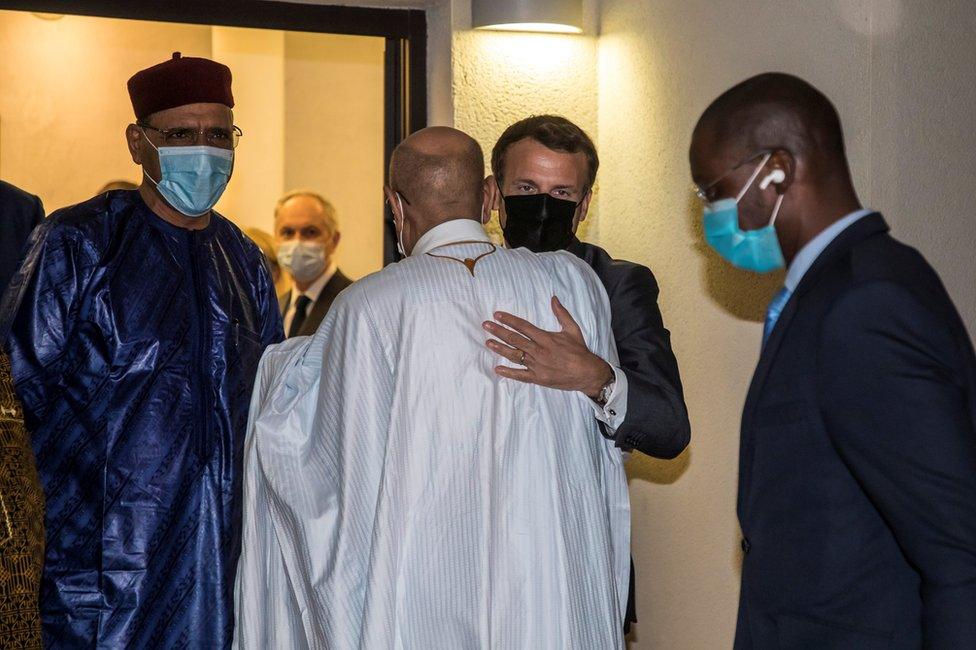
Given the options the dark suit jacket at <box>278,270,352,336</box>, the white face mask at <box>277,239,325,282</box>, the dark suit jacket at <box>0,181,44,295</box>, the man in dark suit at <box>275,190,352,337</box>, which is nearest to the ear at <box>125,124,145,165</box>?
the dark suit jacket at <box>0,181,44,295</box>

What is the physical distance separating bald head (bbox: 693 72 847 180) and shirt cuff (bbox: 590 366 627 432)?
81 cm

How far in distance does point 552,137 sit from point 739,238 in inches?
49.5

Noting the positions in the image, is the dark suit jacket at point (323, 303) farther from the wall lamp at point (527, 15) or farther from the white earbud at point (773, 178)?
the white earbud at point (773, 178)

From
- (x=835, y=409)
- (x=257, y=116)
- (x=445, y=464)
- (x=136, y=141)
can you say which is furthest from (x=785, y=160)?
(x=257, y=116)

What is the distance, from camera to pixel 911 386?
182 centimetres

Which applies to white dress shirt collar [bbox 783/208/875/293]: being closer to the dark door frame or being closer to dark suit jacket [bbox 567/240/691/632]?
dark suit jacket [bbox 567/240/691/632]

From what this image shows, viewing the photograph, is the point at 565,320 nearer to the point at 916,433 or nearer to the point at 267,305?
the point at 916,433

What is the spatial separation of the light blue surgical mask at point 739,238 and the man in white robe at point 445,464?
595 millimetres

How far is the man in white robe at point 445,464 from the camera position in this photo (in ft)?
8.47

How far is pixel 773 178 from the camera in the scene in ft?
6.70

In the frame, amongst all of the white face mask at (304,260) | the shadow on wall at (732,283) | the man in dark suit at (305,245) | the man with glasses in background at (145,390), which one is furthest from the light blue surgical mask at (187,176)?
the white face mask at (304,260)

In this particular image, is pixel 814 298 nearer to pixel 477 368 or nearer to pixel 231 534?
pixel 477 368

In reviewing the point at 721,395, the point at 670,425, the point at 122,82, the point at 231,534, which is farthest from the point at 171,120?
the point at 122,82

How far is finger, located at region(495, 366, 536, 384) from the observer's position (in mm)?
2615
